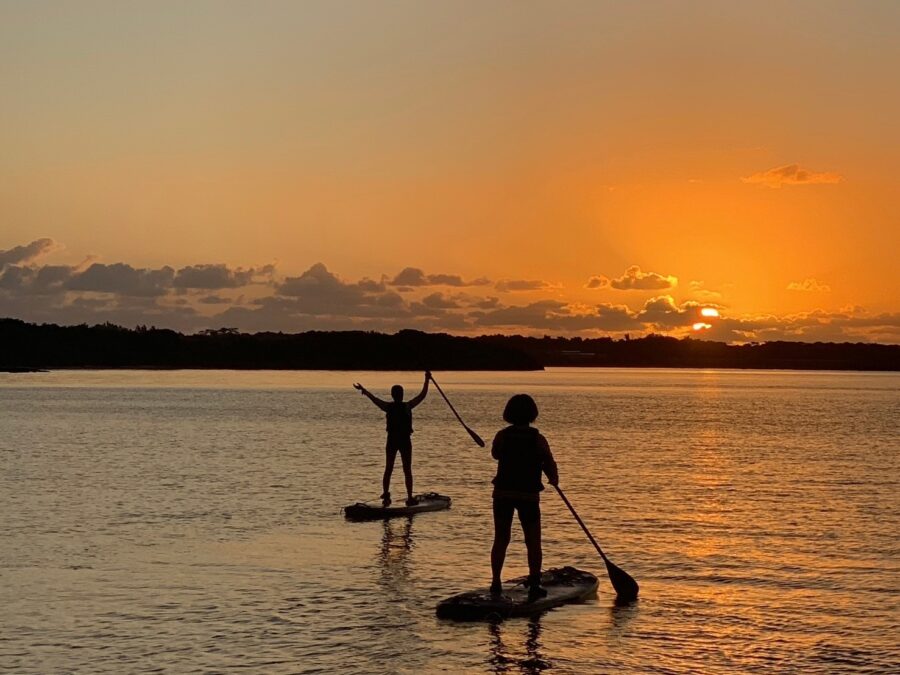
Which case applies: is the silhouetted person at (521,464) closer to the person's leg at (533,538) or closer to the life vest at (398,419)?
the person's leg at (533,538)

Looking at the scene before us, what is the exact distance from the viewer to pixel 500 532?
14.7 m

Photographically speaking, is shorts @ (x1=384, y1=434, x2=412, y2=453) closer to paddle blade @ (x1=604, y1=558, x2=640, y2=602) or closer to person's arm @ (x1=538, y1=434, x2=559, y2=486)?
paddle blade @ (x1=604, y1=558, x2=640, y2=602)

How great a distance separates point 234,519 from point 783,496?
14.7 metres

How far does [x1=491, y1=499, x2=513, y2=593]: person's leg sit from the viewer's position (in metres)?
14.4

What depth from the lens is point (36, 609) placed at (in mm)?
15109

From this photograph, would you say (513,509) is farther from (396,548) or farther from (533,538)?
(396,548)

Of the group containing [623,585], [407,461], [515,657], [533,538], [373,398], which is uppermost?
[373,398]

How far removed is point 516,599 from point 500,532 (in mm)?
922

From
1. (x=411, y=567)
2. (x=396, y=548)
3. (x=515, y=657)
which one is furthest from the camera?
(x=396, y=548)

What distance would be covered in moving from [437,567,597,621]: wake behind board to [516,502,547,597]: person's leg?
16cm

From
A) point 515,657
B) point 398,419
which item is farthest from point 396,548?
point 515,657

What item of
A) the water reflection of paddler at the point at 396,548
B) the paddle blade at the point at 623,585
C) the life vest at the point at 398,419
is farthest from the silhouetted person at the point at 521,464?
the life vest at the point at 398,419

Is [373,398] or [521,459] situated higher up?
[373,398]

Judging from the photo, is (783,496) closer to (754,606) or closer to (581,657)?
(754,606)
